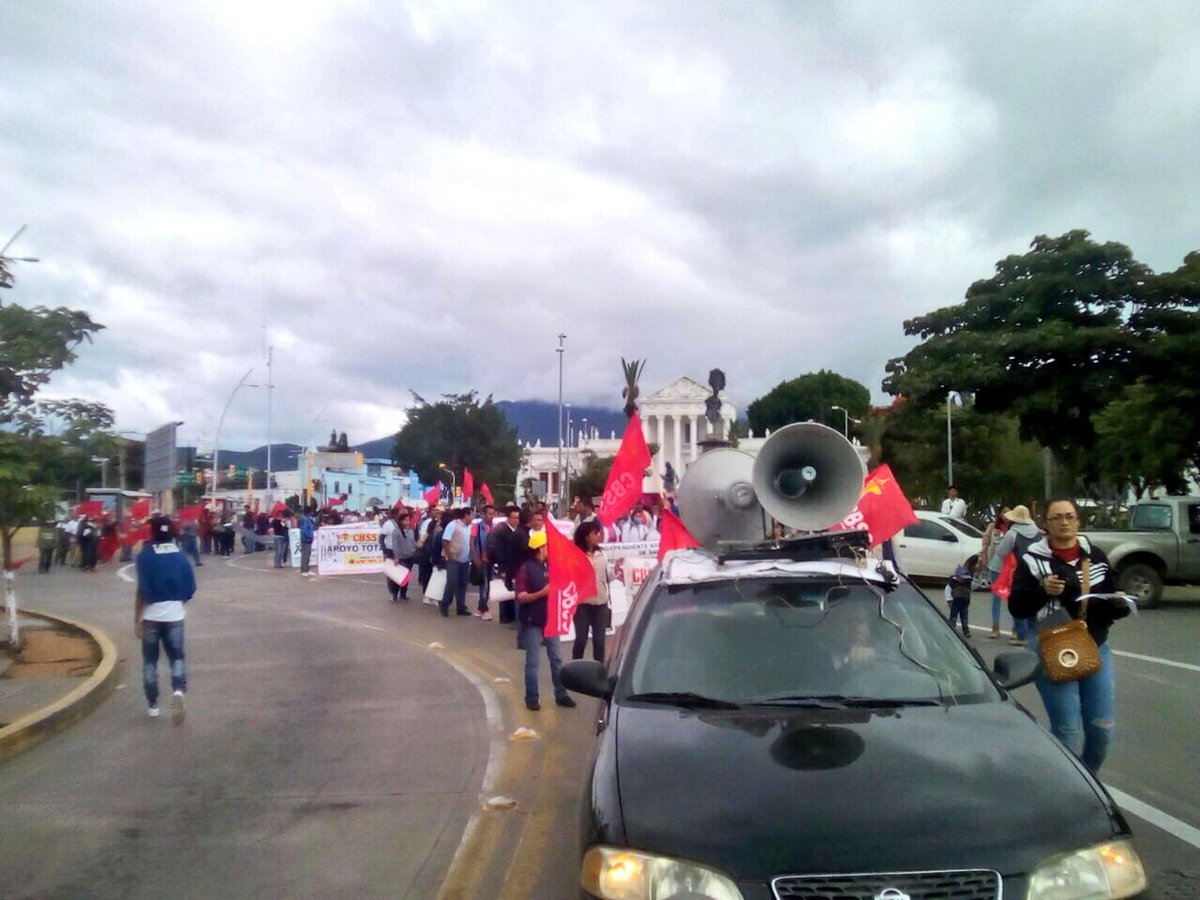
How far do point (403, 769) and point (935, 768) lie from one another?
180 inches

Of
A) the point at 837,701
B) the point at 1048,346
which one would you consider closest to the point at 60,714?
the point at 837,701

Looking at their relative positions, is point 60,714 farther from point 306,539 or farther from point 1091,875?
point 306,539

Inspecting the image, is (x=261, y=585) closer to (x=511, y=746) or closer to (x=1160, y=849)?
(x=511, y=746)

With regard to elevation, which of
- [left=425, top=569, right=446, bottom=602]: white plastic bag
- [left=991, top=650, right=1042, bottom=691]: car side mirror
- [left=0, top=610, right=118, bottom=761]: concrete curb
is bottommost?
[left=0, top=610, right=118, bottom=761]: concrete curb

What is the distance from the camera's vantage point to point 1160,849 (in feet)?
17.3

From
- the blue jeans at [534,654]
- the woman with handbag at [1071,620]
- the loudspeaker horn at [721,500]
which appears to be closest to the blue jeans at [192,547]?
the blue jeans at [534,654]

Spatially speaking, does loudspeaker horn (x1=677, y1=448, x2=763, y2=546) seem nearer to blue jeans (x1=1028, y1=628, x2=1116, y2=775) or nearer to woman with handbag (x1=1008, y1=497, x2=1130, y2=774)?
woman with handbag (x1=1008, y1=497, x2=1130, y2=774)

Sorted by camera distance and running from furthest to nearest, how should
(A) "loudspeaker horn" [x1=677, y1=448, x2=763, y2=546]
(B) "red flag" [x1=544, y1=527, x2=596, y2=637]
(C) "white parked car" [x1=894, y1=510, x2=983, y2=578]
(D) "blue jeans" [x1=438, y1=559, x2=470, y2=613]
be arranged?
(C) "white parked car" [x1=894, y1=510, x2=983, y2=578], (D) "blue jeans" [x1=438, y1=559, x2=470, y2=613], (B) "red flag" [x1=544, y1=527, x2=596, y2=637], (A) "loudspeaker horn" [x1=677, y1=448, x2=763, y2=546]

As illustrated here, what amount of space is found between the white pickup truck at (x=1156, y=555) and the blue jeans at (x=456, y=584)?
1013 centimetres

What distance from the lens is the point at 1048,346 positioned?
29688 mm

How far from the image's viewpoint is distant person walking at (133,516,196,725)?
905cm

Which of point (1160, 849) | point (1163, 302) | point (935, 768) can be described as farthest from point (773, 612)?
point (1163, 302)

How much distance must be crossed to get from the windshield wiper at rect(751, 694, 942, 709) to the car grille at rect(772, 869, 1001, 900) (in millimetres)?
1081

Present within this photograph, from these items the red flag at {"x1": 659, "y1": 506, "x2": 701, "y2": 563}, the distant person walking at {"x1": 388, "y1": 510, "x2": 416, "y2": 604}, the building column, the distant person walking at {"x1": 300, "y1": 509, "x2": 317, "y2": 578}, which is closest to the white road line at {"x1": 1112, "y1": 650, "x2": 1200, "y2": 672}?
the red flag at {"x1": 659, "y1": 506, "x2": 701, "y2": 563}
